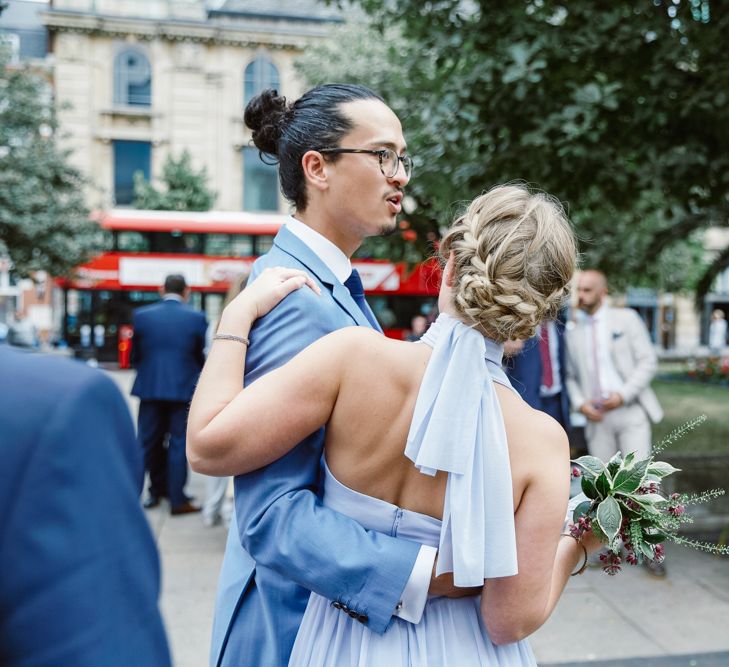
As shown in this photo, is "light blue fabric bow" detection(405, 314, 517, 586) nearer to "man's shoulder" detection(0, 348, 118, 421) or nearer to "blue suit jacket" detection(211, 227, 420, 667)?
"blue suit jacket" detection(211, 227, 420, 667)

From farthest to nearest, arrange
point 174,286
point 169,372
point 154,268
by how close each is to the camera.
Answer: point 154,268 → point 174,286 → point 169,372

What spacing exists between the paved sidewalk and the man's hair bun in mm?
2675

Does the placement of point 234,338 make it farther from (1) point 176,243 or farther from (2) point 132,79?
(2) point 132,79

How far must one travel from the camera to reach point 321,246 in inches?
69.9

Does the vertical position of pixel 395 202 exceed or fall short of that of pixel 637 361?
it exceeds it

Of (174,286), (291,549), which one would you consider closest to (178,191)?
(174,286)

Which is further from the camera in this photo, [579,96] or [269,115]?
[579,96]

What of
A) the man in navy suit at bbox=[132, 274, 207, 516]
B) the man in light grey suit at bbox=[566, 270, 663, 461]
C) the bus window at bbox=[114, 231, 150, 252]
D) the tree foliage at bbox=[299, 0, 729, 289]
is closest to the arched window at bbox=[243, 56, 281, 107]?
the bus window at bbox=[114, 231, 150, 252]

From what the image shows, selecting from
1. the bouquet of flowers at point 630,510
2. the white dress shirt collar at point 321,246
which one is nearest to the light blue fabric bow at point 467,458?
the bouquet of flowers at point 630,510

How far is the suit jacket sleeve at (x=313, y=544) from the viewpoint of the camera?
4.43 feet

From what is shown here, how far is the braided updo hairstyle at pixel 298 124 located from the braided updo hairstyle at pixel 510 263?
0.47 meters

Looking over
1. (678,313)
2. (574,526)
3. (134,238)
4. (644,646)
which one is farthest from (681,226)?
(678,313)

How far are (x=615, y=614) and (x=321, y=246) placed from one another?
350cm

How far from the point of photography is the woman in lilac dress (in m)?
1.33
